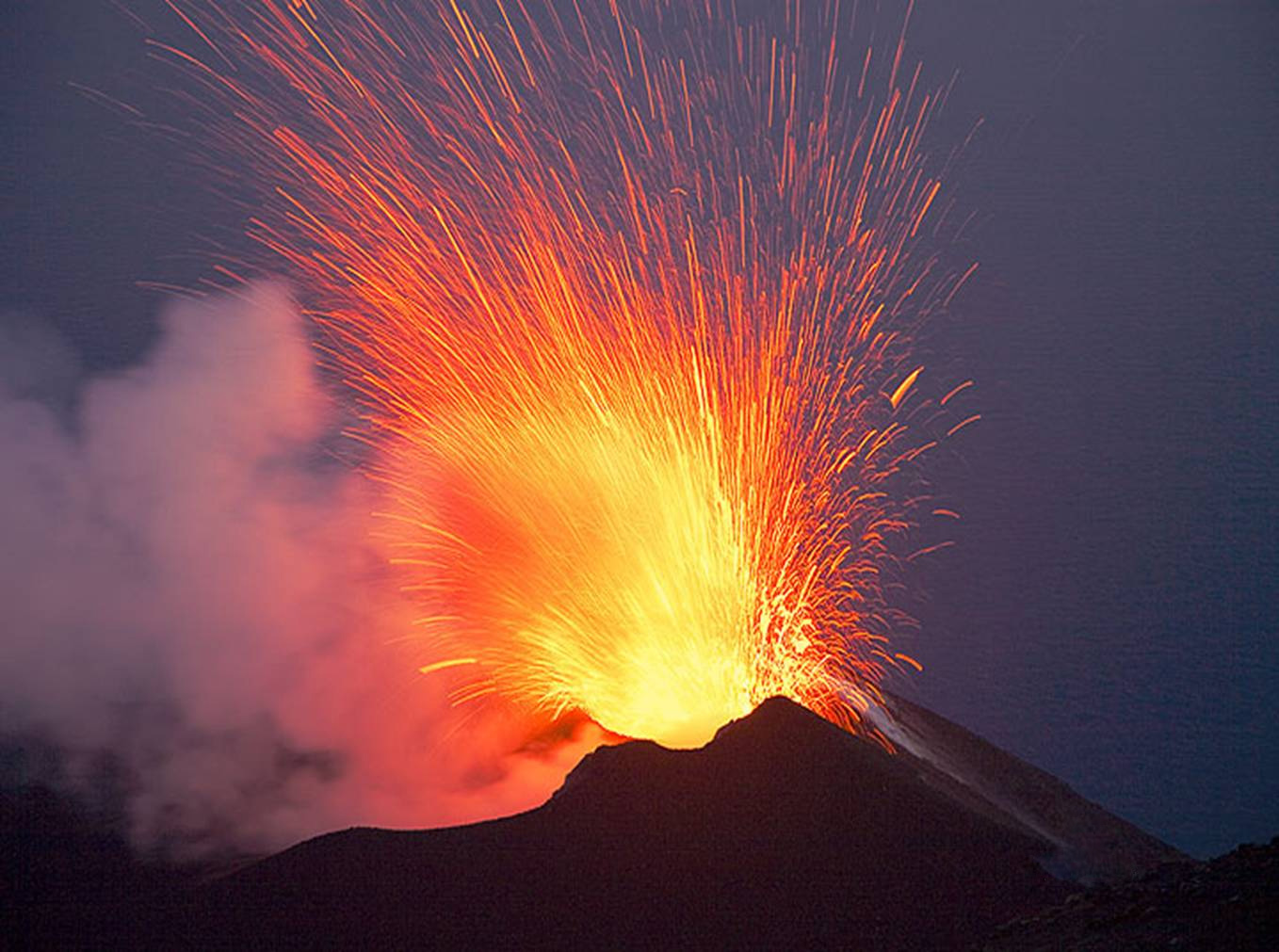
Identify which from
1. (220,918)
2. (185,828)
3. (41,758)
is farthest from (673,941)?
(41,758)

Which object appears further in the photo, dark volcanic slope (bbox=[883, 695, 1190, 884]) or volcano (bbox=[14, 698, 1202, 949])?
dark volcanic slope (bbox=[883, 695, 1190, 884])

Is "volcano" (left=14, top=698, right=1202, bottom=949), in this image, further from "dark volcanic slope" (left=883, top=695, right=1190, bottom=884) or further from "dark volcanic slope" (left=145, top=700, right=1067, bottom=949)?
"dark volcanic slope" (left=883, top=695, right=1190, bottom=884)

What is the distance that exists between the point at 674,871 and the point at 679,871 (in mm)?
24

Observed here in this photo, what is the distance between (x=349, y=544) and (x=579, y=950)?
15.7ft

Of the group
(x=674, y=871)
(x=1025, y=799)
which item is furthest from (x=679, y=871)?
(x=1025, y=799)

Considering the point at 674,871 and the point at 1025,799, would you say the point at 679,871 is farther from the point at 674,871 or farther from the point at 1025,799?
the point at 1025,799

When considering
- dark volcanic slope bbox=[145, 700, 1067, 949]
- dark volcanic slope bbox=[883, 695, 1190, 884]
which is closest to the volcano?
dark volcanic slope bbox=[145, 700, 1067, 949]

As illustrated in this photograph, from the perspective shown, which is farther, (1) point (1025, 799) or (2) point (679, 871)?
(1) point (1025, 799)

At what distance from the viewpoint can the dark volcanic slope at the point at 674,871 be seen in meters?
6.16

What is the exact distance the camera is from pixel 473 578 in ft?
31.4

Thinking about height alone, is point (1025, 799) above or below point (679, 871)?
above

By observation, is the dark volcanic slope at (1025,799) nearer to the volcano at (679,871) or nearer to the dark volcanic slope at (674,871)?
the volcano at (679,871)

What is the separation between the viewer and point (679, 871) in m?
6.44

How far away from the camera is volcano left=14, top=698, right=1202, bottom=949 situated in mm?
6160
